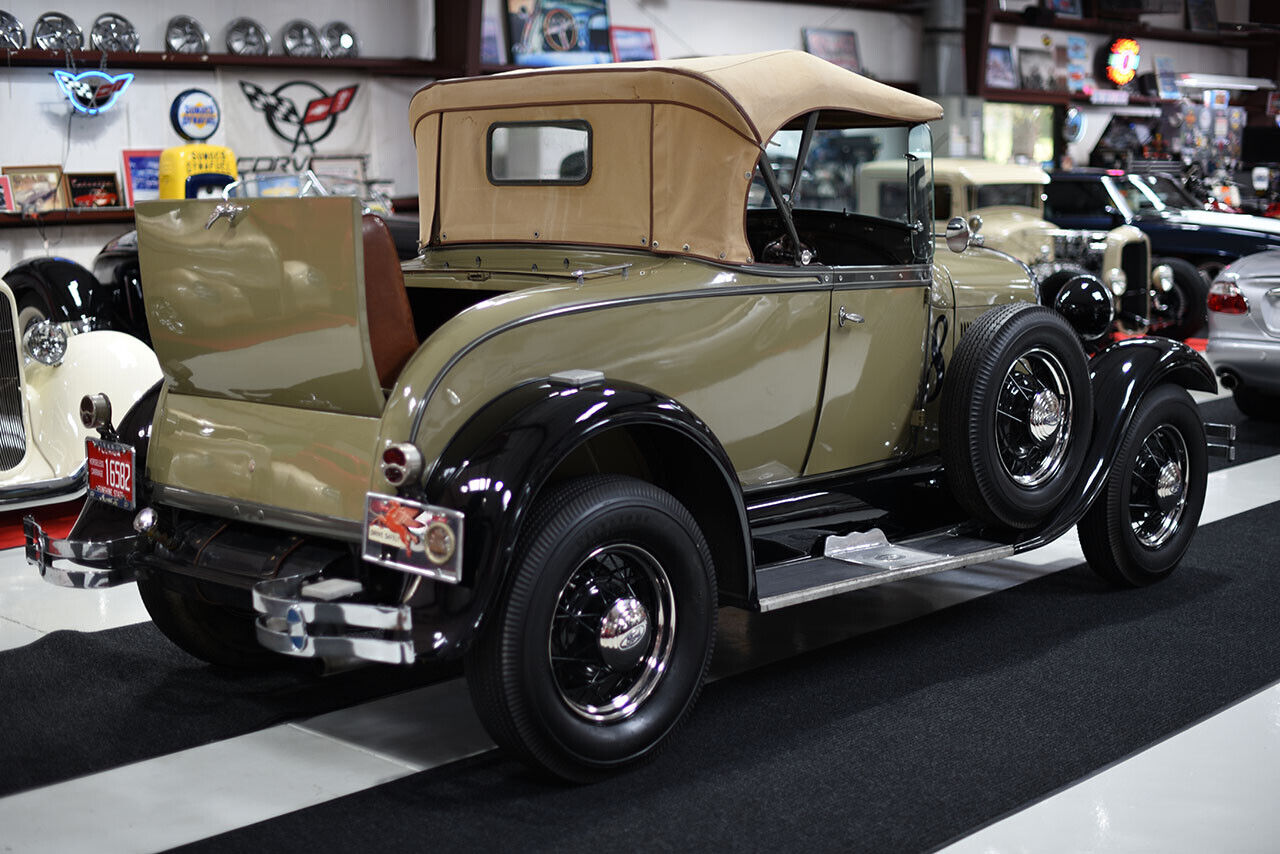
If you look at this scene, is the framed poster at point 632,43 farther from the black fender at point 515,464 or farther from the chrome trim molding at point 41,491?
the black fender at point 515,464

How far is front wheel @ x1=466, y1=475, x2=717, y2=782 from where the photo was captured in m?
3.13

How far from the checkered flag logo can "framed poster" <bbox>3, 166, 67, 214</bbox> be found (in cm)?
181

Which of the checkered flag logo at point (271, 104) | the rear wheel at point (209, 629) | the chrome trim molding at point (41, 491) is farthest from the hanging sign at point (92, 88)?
the rear wheel at point (209, 629)

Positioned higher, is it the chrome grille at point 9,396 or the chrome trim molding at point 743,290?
the chrome trim molding at point 743,290

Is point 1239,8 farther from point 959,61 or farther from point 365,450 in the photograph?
point 365,450

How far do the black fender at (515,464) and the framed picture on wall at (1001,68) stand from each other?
1543 centimetres

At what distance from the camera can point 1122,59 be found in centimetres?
1966

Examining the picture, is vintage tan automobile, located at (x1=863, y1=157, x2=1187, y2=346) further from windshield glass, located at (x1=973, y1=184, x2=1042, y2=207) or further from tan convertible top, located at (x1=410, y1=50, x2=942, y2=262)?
tan convertible top, located at (x1=410, y1=50, x2=942, y2=262)

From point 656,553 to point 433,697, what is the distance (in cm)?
105

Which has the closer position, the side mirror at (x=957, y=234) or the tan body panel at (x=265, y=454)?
the tan body panel at (x=265, y=454)

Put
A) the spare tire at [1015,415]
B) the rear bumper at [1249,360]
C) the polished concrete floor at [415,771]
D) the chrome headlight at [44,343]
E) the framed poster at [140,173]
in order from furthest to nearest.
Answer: the framed poster at [140,173] < the rear bumper at [1249,360] < the chrome headlight at [44,343] < the spare tire at [1015,415] < the polished concrete floor at [415,771]

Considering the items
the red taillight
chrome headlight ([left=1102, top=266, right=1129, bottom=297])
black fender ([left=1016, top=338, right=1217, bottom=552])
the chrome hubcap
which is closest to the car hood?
chrome headlight ([left=1102, top=266, right=1129, bottom=297])

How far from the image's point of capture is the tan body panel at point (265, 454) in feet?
10.9

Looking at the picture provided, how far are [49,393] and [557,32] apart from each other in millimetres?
8439
